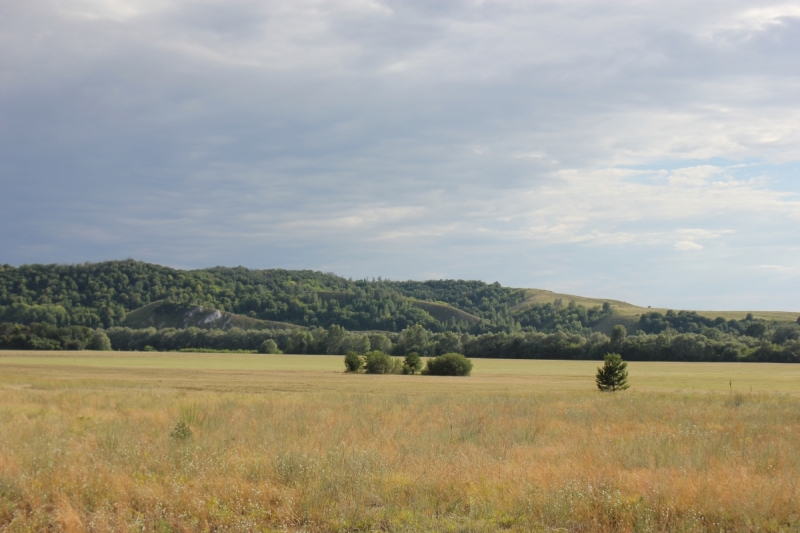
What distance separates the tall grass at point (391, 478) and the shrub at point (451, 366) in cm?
5594

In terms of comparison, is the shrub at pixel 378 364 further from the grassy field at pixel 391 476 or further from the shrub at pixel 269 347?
the grassy field at pixel 391 476

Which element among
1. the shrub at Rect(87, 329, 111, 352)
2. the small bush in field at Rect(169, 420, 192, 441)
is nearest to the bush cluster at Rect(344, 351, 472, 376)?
the small bush in field at Rect(169, 420, 192, 441)

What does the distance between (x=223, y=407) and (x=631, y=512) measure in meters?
18.1

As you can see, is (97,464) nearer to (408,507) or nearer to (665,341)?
(408,507)

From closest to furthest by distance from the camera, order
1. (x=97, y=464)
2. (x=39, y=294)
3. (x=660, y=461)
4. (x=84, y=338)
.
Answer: (x=97, y=464), (x=660, y=461), (x=84, y=338), (x=39, y=294)

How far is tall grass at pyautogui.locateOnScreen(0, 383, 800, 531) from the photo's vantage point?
27.2ft

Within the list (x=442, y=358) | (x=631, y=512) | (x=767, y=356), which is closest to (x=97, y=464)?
(x=631, y=512)

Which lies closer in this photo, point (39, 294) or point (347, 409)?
point (347, 409)

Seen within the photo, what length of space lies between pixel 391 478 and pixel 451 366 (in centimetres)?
6531

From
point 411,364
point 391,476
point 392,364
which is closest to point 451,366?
point 411,364

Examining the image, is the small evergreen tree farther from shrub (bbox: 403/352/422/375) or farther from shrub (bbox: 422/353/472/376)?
shrub (bbox: 403/352/422/375)

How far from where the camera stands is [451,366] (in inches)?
2943

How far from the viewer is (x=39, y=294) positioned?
634 feet

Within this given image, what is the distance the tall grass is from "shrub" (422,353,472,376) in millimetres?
55940
